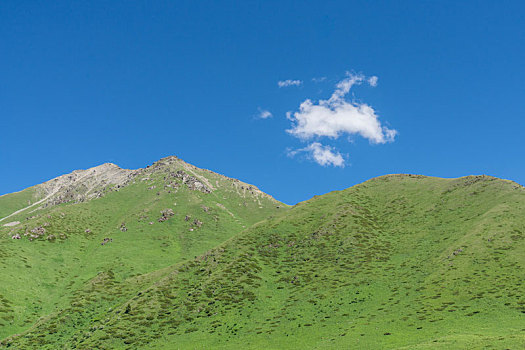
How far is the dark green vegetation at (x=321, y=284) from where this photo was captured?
6384cm

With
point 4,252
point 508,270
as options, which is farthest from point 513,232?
point 4,252

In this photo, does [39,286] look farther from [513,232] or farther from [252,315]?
[513,232]

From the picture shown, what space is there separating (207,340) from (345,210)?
286ft

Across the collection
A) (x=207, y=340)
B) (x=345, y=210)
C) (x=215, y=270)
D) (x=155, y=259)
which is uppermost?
(x=345, y=210)

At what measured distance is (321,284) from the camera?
303 feet

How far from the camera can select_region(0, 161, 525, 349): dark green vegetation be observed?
63844 mm

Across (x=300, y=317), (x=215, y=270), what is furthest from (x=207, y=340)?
(x=215, y=270)

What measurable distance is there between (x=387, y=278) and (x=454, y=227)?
3749 centimetres

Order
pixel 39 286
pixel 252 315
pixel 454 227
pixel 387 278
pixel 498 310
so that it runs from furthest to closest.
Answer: pixel 39 286 < pixel 454 227 < pixel 387 278 < pixel 252 315 < pixel 498 310

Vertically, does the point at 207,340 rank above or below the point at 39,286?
below

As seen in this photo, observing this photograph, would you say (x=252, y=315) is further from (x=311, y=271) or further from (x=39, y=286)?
(x=39, y=286)

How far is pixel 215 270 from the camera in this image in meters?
110

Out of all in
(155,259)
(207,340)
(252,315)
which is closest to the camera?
(207,340)

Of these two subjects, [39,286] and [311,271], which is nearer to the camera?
[311,271]
